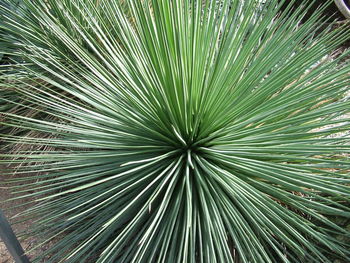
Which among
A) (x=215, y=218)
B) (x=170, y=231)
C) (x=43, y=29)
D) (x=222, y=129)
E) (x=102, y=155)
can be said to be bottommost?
(x=170, y=231)

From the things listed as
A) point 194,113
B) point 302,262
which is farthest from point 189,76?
point 302,262

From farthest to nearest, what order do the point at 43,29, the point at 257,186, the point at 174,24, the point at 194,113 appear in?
the point at 43,29
the point at 194,113
the point at 257,186
the point at 174,24

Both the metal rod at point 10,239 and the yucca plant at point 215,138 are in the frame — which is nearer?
the yucca plant at point 215,138

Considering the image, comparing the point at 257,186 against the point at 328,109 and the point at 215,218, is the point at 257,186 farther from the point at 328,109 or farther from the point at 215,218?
the point at 328,109

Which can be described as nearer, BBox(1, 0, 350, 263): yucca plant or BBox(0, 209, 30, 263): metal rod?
BBox(1, 0, 350, 263): yucca plant

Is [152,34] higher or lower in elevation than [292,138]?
higher

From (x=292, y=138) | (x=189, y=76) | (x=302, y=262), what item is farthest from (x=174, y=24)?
(x=302, y=262)

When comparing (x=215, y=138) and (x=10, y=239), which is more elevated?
(x=215, y=138)

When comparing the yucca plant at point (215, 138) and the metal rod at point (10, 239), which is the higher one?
the yucca plant at point (215, 138)

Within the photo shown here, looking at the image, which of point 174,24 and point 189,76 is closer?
point 174,24

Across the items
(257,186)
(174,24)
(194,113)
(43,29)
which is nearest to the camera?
(174,24)

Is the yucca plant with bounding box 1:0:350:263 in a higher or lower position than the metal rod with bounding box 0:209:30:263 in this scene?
higher
